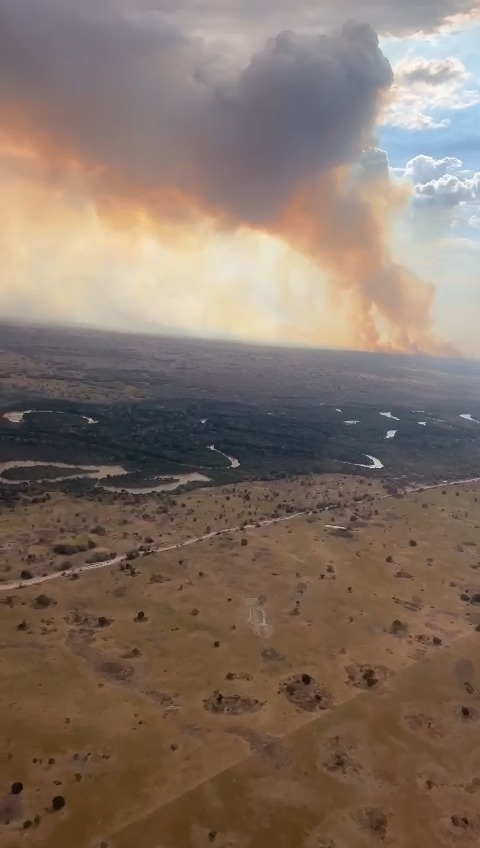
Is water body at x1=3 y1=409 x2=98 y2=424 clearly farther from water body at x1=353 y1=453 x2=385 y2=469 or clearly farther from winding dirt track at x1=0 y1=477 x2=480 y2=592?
winding dirt track at x1=0 y1=477 x2=480 y2=592

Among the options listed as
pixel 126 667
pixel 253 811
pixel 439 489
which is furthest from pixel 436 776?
pixel 439 489

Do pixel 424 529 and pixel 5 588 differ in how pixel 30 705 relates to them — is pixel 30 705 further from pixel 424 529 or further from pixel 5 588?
pixel 424 529

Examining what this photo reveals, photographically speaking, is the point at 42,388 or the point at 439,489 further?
the point at 42,388

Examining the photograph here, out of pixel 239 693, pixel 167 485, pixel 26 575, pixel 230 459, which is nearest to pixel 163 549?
pixel 26 575

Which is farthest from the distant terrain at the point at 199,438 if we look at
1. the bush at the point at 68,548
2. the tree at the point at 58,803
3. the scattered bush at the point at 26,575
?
the tree at the point at 58,803

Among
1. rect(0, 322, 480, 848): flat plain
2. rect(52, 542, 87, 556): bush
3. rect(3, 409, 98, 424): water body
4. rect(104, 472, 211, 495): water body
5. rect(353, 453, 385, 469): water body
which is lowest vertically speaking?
rect(104, 472, 211, 495): water body

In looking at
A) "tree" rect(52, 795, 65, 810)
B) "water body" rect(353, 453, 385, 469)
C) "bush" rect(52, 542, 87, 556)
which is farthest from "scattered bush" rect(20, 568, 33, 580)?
"water body" rect(353, 453, 385, 469)
